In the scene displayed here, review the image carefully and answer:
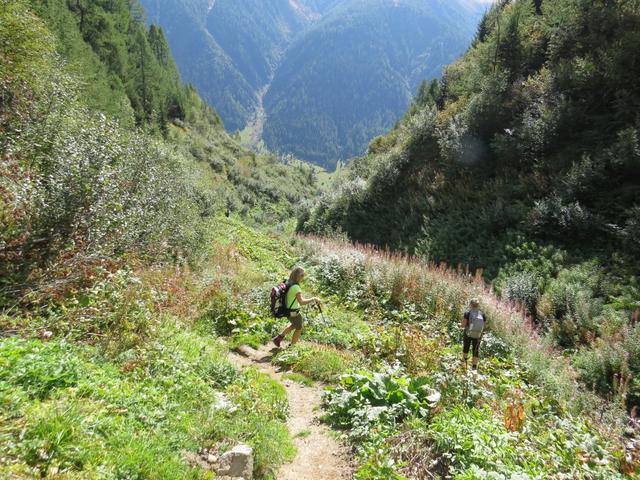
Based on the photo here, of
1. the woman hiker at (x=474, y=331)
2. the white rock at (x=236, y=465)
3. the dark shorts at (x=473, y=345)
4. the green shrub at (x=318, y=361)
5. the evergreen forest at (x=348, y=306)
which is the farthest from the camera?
the dark shorts at (x=473, y=345)

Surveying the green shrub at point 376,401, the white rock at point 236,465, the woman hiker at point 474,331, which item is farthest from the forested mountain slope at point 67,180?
the woman hiker at point 474,331

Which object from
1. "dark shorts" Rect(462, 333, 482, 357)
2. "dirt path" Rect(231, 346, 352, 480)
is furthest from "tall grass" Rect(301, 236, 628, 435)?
"dirt path" Rect(231, 346, 352, 480)

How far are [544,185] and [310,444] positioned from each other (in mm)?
14361

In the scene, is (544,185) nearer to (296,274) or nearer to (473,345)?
(473,345)

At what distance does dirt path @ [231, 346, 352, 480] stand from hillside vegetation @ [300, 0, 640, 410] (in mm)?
4997

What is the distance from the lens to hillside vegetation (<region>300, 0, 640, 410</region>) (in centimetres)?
980

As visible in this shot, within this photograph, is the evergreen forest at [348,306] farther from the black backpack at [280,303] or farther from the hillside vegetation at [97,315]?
the black backpack at [280,303]

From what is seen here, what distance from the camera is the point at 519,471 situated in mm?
3547

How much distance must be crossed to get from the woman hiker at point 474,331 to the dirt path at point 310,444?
317cm

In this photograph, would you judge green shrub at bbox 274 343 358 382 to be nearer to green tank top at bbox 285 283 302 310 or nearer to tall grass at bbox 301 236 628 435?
green tank top at bbox 285 283 302 310

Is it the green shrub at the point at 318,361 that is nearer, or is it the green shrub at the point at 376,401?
the green shrub at the point at 376,401

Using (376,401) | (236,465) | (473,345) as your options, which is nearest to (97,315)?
(236,465)

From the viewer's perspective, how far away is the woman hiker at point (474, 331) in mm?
7273

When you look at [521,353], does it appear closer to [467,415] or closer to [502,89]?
[467,415]
